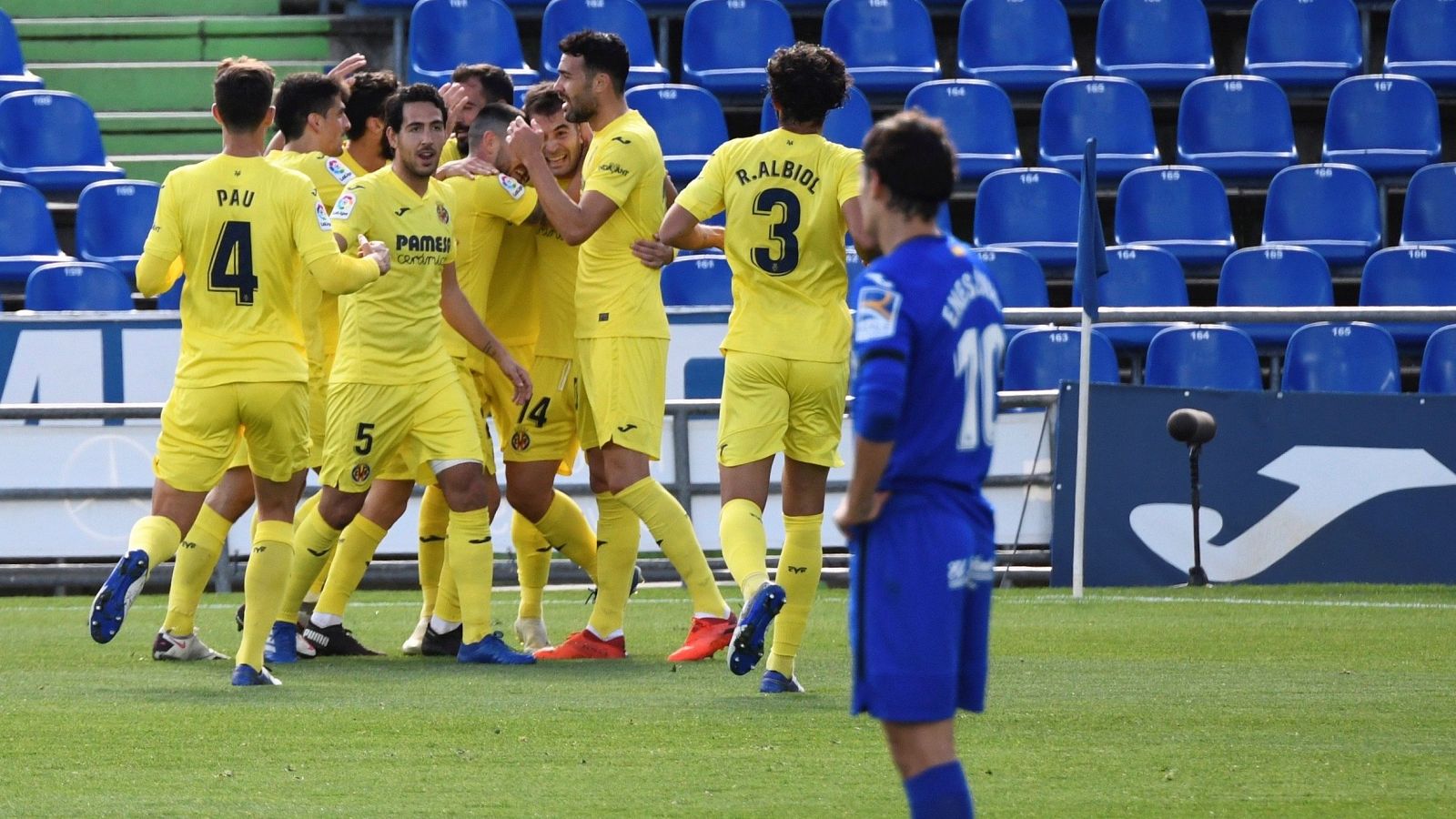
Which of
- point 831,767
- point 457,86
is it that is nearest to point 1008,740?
point 831,767

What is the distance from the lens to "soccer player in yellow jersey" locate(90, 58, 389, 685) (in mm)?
6805

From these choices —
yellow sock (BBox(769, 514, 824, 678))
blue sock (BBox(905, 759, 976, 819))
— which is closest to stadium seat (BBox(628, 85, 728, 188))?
yellow sock (BBox(769, 514, 824, 678))

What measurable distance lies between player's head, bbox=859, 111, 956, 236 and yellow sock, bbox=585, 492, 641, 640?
422 cm

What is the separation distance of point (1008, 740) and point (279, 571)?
2.70 m

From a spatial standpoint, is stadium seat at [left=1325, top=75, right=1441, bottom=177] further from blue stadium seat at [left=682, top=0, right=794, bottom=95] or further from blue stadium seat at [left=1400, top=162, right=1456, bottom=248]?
blue stadium seat at [left=682, top=0, right=794, bottom=95]

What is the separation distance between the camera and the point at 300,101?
813 centimetres

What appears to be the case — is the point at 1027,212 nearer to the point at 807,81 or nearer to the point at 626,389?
the point at 626,389

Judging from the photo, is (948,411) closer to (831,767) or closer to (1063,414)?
(831,767)

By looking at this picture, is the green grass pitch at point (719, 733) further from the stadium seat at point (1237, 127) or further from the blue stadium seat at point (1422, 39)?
the blue stadium seat at point (1422, 39)

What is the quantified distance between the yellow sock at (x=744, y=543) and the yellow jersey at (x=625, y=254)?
1.04 metres

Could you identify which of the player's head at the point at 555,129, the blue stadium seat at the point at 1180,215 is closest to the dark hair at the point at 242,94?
the player's head at the point at 555,129

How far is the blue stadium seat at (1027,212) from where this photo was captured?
13.9 m

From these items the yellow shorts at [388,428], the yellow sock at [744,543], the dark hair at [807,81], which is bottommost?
the yellow sock at [744,543]

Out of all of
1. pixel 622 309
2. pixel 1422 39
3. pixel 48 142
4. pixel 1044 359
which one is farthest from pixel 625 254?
pixel 1422 39
